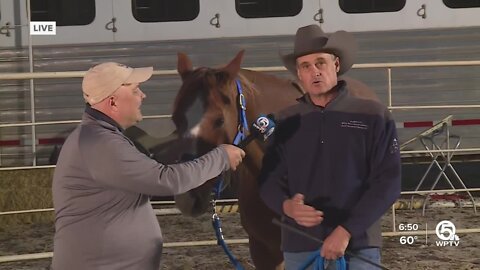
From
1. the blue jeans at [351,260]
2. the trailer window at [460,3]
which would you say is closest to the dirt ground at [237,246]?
the trailer window at [460,3]

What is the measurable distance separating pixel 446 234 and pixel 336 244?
3921mm

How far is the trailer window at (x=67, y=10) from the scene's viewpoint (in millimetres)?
5887

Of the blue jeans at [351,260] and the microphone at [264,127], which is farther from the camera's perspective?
the microphone at [264,127]

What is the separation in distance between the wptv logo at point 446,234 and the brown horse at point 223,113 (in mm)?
2758

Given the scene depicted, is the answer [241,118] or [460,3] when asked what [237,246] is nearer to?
[241,118]

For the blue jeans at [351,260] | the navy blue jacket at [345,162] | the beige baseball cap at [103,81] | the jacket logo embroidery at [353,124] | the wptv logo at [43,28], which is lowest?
the blue jeans at [351,260]

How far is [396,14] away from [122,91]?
15.0 feet

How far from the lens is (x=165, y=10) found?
580cm

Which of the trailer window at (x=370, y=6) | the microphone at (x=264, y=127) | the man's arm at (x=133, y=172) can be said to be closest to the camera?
the man's arm at (x=133, y=172)

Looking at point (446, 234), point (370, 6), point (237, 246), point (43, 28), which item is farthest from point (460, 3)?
point (43, 28)

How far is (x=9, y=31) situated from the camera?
5.95m

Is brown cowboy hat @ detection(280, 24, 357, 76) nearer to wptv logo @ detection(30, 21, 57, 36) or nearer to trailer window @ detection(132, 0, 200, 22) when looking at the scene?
trailer window @ detection(132, 0, 200, 22)

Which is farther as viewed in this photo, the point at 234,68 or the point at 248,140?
the point at 234,68

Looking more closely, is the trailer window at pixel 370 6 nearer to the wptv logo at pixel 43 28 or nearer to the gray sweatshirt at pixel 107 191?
the wptv logo at pixel 43 28
